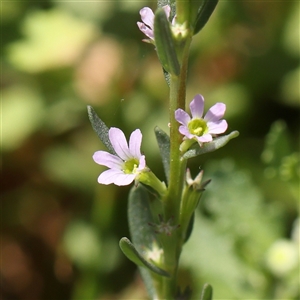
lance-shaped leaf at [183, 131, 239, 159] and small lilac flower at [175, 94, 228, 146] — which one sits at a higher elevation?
small lilac flower at [175, 94, 228, 146]

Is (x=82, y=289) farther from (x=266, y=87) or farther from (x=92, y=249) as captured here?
(x=266, y=87)

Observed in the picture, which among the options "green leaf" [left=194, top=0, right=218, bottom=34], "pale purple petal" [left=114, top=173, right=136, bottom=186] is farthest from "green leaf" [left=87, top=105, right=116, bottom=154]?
"green leaf" [left=194, top=0, right=218, bottom=34]

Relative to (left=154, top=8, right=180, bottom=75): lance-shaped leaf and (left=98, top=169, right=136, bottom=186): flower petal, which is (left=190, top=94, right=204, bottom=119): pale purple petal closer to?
(left=154, top=8, right=180, bottom=75): lance-shaped leaf

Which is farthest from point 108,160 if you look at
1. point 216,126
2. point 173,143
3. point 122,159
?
point 216,126

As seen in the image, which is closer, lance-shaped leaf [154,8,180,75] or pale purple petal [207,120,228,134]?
lance-shaped leaf [154,8,180,75]

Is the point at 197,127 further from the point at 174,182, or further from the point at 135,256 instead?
the point at 135,256

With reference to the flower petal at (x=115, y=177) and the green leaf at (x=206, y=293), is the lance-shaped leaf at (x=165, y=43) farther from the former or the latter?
the green leaf at (x=206, y=293)

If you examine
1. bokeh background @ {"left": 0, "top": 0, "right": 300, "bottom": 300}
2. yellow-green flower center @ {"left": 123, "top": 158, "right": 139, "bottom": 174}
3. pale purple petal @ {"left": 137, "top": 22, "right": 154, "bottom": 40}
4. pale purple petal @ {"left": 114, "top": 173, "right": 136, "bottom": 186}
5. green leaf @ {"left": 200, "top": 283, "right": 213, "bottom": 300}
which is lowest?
bokeh background @ {"left": 0, "top": 0, "right": 300, "bottom": 300}
